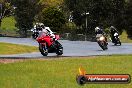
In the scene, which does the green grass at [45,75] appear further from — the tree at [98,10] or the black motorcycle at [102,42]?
the tree at [98,10]

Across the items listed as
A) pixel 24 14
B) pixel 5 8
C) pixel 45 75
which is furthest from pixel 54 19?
pixel 45 75

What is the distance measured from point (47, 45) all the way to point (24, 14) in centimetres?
3744

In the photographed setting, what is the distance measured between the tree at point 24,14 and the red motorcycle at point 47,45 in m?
34.8

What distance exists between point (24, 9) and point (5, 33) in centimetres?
446

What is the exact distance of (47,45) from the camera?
24.9 meters

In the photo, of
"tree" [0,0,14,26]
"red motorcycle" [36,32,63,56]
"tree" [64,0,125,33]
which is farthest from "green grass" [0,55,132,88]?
"tree" [0,0,14,26]

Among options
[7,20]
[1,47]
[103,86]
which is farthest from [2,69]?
[7,20]

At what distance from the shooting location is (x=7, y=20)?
97.9 m

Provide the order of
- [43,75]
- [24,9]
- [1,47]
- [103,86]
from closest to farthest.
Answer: [103,86]
[43,75]
[1,47]
[24,9]

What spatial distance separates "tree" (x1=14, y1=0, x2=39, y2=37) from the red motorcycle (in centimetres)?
3479

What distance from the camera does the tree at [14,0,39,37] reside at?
201ft

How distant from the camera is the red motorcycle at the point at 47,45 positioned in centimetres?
2455

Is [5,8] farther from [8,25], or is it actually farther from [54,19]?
[8,25]

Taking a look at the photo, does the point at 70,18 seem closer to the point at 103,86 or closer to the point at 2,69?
the point at 2,69
